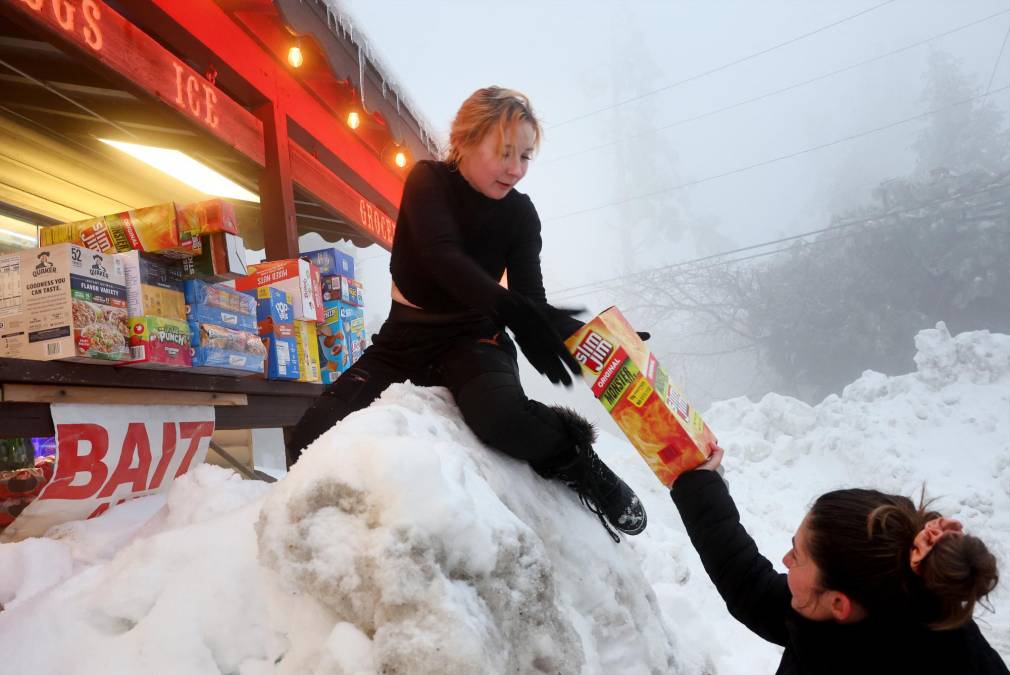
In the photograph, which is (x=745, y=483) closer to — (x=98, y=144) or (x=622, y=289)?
(x=98, y=144)

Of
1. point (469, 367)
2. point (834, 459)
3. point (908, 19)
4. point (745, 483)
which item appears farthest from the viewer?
point (908, 19)

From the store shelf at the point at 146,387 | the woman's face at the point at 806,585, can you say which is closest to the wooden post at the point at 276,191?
the store shelf at the point at 146,387

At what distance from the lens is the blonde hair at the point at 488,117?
170 cm

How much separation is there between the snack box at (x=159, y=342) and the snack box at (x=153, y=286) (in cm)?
3

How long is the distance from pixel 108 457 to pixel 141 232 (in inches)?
30.5

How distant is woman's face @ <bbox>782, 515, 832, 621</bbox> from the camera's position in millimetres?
1203

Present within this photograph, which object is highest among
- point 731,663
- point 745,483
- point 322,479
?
point 322,479

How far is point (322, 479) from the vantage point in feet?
2.84

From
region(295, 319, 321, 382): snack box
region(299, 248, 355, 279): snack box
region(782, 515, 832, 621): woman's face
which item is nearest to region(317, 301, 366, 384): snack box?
region(299, 248, 355, 279): snack box

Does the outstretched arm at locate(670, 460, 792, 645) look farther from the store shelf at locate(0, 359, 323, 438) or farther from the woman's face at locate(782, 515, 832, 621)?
the store shelf at locate(0, 359, 323, 438)

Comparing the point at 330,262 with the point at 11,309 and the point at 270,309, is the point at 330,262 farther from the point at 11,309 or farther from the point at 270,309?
the point at 11,309

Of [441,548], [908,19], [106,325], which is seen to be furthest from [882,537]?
[908,19]

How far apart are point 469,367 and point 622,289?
33.6 meters

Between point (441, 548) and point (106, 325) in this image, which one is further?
point (106, 325)
